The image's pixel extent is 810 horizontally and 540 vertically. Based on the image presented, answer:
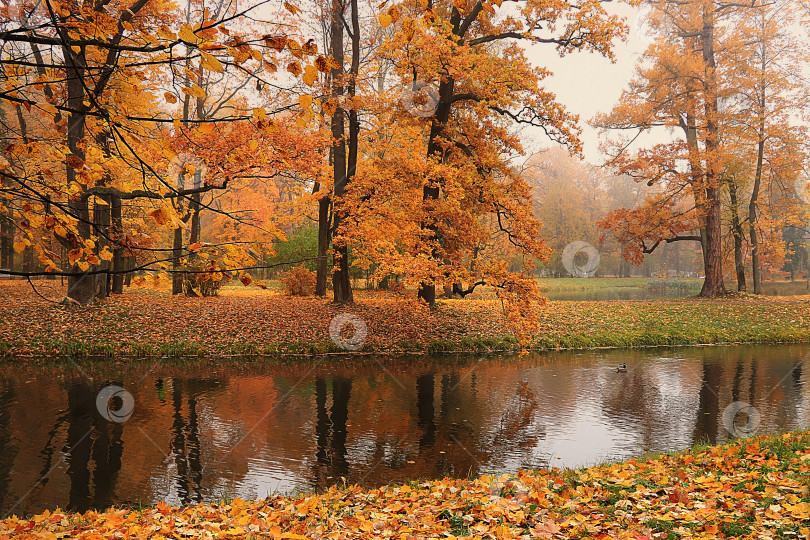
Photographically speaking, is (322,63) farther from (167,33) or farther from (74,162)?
(74,162)

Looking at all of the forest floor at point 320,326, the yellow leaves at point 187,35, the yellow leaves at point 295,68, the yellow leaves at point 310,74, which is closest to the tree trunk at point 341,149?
the forest floor at point 320,326

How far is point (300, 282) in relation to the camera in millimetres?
23453

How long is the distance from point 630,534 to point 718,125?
27787 mm

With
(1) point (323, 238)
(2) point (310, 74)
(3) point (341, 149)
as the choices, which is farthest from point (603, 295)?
(2) point (310, 74)

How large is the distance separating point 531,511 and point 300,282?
19793 millimetres

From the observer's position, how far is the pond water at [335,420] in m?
6.79
